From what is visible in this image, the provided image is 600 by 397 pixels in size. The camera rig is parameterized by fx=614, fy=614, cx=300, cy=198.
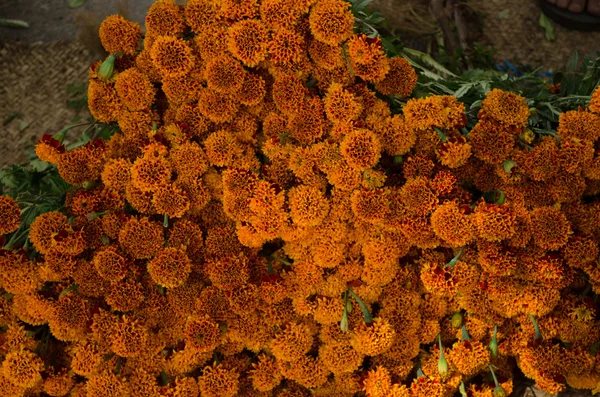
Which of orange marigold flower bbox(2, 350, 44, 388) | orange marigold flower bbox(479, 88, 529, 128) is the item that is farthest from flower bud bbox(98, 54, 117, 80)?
orange marigold flower bbox(479, 88, 529, 128)

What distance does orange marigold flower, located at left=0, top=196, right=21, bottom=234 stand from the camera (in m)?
1.64

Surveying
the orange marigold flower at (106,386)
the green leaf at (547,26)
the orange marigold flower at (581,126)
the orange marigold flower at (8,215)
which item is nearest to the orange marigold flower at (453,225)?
the orange marigold flower at (581,126)

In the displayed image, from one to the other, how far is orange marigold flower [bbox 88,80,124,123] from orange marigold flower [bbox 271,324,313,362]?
0.78 meters

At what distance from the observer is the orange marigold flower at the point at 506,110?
5.53 ft

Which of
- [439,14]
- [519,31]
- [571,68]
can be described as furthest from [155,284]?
[519,31]

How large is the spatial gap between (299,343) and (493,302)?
1.84 feet

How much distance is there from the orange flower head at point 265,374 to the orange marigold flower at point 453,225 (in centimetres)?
60

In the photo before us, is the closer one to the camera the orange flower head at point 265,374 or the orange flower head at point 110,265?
the orange flower head at point 110,265

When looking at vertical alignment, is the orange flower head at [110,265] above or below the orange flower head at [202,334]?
above

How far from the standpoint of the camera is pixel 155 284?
1698 millimetres

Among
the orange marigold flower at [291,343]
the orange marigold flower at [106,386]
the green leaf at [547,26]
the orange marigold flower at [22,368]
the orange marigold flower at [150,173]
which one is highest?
the orange marigold flower at [150,173]

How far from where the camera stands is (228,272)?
165cm

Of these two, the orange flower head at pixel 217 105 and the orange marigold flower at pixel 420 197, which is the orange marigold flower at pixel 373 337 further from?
the orange flower head at pixel 217 105

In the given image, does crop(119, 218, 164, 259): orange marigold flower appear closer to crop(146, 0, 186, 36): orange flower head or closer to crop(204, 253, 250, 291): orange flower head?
crop(204, 253, 250, 291): orange flower head
